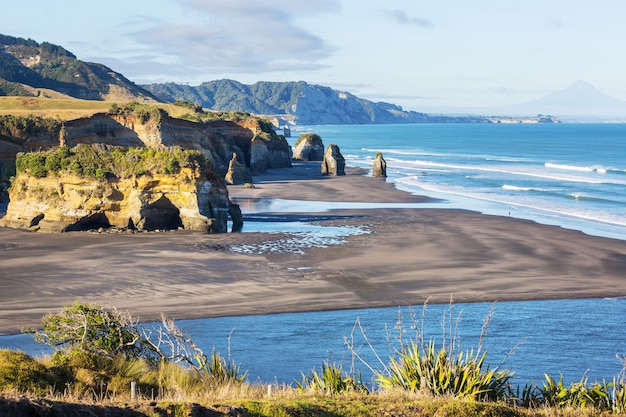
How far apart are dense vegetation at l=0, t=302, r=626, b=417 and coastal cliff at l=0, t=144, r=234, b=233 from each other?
952 inches

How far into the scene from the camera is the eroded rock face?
38531 millimetres

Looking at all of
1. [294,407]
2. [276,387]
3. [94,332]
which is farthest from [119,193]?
[294,407]

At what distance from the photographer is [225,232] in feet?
128

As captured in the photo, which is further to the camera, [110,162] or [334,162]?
[334,162]

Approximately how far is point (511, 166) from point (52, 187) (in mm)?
63322

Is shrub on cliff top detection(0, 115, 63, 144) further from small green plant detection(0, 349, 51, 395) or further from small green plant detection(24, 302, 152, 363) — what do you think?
small green plant detection(0, 349, 51, 395)

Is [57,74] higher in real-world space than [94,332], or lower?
higher

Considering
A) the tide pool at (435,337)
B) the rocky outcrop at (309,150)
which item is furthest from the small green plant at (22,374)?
the rocky outcrop at (309,150)

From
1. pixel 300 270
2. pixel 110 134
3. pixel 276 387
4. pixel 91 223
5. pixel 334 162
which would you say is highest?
pixel 110 134

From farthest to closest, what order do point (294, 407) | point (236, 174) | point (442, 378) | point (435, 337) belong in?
point (236, 174), point (435, 337), point (442, 378), point (294, 407)

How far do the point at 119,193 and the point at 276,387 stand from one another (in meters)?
27.6

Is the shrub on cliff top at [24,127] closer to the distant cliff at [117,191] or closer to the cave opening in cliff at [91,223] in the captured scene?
the distant cliff at [117,191]

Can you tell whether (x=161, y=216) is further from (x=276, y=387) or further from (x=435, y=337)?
(x=276, y=387)

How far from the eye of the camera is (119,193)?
3894 centimetres
